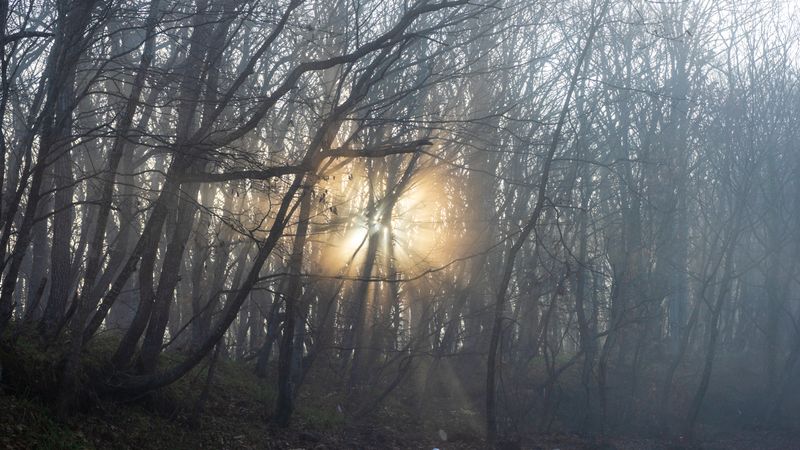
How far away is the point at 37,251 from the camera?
15516mm

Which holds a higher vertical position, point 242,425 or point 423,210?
point 423,210

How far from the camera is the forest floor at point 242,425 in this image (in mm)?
8070

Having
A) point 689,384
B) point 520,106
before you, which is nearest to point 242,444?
point 520,106

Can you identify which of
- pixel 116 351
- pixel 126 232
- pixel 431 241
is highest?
pixel 431 241

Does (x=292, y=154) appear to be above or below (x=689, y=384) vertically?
above

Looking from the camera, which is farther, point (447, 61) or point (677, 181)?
point (677, 181)

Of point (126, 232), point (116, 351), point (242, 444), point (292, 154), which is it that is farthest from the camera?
point (292, 154)

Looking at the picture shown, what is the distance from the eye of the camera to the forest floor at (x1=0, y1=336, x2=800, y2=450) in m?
8.07

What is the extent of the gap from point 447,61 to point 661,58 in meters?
9.03

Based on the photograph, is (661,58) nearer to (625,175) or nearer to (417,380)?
(625,175)

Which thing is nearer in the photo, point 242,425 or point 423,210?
point 242,425

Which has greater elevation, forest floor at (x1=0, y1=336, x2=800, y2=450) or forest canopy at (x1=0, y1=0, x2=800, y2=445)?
forest canopy at (x1=0, y1=0, x2=800, y2=445)

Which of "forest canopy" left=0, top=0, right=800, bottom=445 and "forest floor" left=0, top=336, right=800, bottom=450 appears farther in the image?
"forest canopy" left=0, top=0, right=800, bottom=445

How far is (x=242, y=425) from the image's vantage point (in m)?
11.7
